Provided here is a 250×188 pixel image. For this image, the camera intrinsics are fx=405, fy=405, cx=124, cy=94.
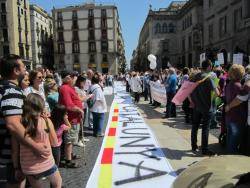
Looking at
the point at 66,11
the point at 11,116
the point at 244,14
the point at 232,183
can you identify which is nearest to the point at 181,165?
the point at 11,116

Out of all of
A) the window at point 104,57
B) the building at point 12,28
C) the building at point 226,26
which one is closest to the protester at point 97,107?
the building at point 226,26

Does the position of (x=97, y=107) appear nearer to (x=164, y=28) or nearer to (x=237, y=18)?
(x=237, y=18)

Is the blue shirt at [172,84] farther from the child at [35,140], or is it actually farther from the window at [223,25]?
the window at [223,25]

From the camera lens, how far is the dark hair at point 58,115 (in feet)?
21.0

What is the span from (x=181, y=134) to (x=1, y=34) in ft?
214

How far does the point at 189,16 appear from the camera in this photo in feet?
224

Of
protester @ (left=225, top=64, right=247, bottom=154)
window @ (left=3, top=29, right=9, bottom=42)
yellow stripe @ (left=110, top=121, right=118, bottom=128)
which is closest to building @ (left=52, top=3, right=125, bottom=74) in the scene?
window @ (left=3, top=29, right=9, bottom=42)

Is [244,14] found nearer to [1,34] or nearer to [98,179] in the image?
[98,179]

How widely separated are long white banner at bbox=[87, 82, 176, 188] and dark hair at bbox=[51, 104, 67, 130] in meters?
1.01

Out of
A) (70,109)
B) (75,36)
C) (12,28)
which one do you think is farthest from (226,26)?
(75,36)

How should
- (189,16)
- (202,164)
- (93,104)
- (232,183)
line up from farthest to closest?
(189,16) < (93,104) < (202,164) < (232,183)

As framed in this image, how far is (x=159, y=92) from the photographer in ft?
53.5

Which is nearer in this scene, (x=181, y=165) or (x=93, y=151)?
(x=181, y=165)

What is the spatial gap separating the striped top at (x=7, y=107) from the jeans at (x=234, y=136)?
3.98 metres
